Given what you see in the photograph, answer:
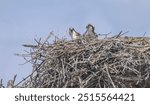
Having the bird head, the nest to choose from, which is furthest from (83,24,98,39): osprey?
the nest

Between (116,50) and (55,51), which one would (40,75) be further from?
(116,50)

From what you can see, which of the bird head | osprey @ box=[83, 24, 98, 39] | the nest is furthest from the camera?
the bird head

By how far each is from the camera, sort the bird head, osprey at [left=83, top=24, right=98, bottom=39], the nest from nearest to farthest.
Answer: the nest
osprey at [left=83, top=24, right=98, bottom=39]
the bird head

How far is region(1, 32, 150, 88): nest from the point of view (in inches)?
294

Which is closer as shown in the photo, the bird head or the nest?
the nest

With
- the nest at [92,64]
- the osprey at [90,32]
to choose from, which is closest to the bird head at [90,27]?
the osprey at [90,32]

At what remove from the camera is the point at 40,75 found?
7.72m

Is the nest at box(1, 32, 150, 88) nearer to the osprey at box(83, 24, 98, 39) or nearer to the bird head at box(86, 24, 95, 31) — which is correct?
the osprey at box(83, 24, 98, 39)

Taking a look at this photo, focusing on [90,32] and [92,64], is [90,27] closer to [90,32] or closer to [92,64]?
[90,32]

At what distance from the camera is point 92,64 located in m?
7.57

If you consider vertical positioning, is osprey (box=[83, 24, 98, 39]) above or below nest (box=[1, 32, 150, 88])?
above

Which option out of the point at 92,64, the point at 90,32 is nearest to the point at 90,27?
the point at 90,32

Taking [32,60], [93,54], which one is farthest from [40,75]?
[93,54]

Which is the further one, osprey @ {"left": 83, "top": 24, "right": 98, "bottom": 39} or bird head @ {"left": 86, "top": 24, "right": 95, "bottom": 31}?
bird head @ {"left": 86, "top": 24, "right": 95, "bottom": 31}
